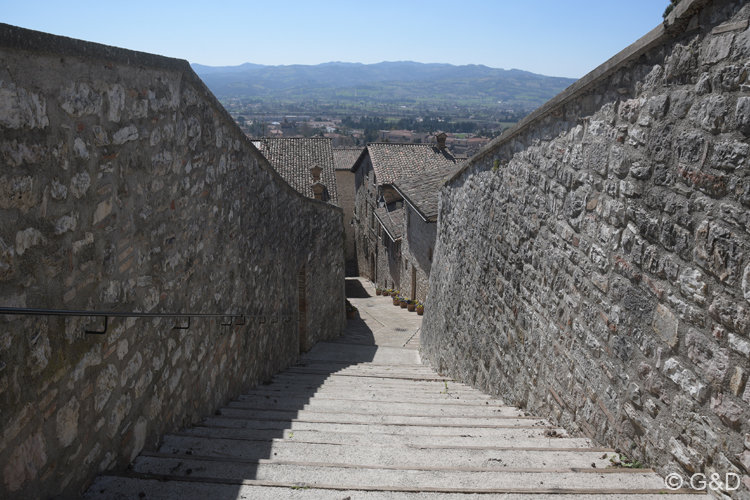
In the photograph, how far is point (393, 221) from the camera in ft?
69.8

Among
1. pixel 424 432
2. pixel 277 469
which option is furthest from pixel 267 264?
pixel 277 469

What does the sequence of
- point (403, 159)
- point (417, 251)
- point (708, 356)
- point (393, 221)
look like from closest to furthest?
point (708, 356)
point (417, 251)
point (393, 221)
point (403, 159)

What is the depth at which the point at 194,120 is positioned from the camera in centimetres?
402

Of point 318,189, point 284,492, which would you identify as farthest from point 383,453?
point 318,189

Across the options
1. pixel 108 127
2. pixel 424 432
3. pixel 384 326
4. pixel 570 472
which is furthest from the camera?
pixel 384 326

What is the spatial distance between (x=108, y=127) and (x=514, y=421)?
3704 mm

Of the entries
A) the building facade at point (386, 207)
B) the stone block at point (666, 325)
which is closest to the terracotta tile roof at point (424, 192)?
the building facade at point (386, 207)

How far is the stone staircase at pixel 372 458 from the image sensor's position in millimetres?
2689

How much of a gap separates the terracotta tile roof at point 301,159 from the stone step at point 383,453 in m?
18.9

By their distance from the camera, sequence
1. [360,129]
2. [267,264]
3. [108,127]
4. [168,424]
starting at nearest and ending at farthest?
[108,127] → [168,424] → [267,264] → [360,129]

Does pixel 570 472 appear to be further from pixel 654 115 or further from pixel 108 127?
pixel 108 127

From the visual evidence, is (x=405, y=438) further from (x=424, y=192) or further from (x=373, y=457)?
(x=424, y=192)

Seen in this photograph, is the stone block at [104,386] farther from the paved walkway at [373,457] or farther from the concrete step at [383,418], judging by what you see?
the concrete step at [383,418]

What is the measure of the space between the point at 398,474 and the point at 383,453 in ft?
1.36
